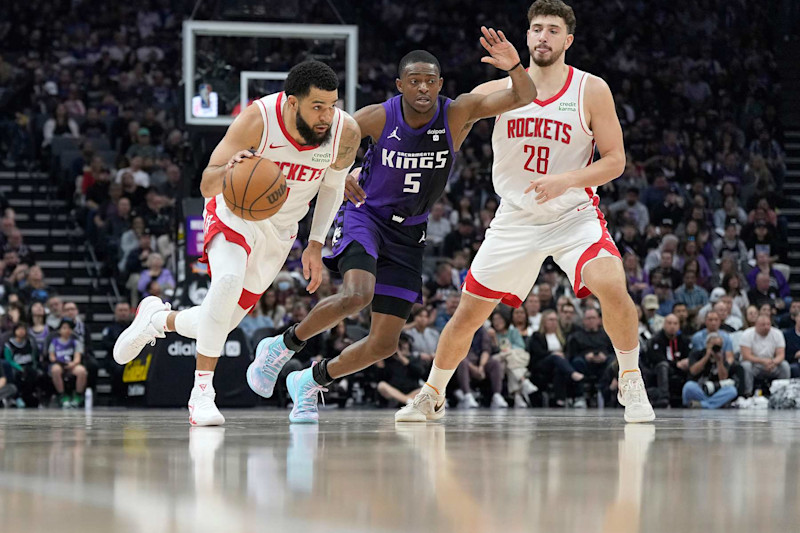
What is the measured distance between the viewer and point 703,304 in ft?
45.4

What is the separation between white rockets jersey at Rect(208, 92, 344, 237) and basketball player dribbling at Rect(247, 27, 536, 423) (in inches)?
14.5

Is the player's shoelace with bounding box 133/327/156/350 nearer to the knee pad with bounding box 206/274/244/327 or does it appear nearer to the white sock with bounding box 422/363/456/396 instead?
the knee pad with bounding box 206/274/244/327

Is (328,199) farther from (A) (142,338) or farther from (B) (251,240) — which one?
(A) (142,338)

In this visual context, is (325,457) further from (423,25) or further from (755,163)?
(423,25)

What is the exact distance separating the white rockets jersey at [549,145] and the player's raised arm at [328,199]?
0.85 metres

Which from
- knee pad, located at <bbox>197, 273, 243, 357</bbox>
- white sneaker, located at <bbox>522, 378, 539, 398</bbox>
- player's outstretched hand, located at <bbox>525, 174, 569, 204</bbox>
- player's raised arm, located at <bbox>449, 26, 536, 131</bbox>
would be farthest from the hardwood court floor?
white sneaker, located at <bbox>522, 378, 539, 398</bbox>

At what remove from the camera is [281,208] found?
558 cm

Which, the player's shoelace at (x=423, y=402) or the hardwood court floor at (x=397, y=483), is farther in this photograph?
the player's shoelace at (x=423, y=402)

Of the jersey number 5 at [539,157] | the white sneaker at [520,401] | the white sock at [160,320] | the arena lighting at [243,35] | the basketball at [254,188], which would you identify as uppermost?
the arena lighting at [243,35]

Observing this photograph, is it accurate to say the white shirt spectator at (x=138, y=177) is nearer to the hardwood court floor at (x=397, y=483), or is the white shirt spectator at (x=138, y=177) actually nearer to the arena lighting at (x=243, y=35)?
the arena lighting at (x=243, y=35)

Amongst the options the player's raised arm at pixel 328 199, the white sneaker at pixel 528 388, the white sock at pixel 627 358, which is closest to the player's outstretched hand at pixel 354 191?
the player's raised arm at pixel 328 199

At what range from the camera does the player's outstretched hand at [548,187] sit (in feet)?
18.0

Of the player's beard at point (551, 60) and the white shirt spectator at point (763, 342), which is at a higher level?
the player's beard at point (551, 60)

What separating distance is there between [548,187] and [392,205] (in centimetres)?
94
